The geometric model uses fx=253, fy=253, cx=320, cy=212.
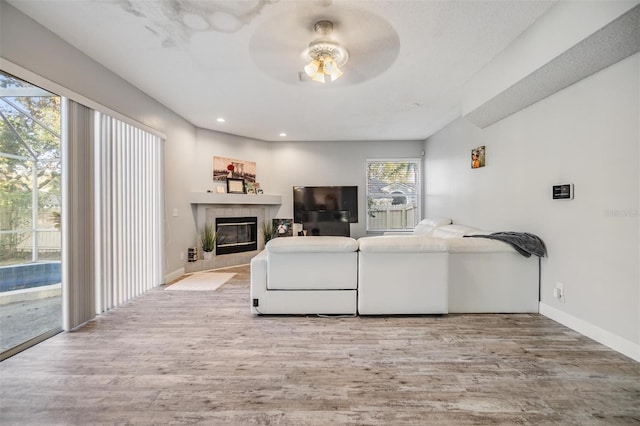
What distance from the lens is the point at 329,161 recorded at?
19.7ft

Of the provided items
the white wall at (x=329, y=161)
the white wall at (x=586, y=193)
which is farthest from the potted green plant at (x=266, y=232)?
the white wall at (x=586, y=193)

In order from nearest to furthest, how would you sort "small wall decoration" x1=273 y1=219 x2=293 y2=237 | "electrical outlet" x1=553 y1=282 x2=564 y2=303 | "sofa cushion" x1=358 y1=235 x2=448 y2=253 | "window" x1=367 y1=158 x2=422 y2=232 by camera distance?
1. "electrical outlet" x1=553 y1=282 x2=564 y2=303
2. "sofa cushion" x1=358 y1=235 x2=448 y2=253
3. "small wall decoration" x1=273 y1=219 x2=293 y2=237
4. "window" x1=367 y1=158 x2=422 y2=232

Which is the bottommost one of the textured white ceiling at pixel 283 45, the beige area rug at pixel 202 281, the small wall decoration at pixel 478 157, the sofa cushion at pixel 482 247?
the beige area rug at pixel 202 281

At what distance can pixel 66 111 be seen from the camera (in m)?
2.36

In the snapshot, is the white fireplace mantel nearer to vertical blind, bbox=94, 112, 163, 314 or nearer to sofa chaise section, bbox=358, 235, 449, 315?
vertical blind, bbox=94, 112, 163, 314

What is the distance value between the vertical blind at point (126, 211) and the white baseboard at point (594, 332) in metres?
4.69

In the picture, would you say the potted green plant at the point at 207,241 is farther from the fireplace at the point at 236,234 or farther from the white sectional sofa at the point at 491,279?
the white sectional sofa at the point at 491,279

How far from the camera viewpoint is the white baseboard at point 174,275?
3.94 meters

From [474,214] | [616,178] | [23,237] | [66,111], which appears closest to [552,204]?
[616,178]

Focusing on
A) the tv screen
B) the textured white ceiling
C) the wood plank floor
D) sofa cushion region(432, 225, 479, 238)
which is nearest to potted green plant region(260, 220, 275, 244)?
the tv screen

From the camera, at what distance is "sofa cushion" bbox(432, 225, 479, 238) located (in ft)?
11.4

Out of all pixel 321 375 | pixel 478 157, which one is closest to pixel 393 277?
pixel 321 375

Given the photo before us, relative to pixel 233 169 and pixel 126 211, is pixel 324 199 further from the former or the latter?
pixel 126 211

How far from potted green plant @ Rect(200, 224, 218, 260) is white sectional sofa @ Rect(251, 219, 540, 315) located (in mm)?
2511
